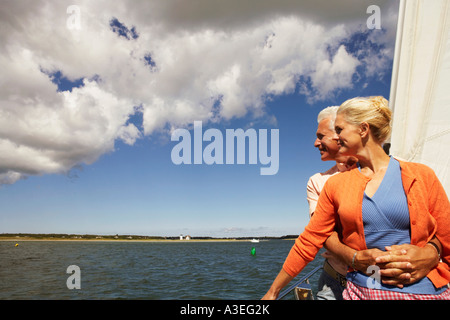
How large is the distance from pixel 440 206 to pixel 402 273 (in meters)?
0.45

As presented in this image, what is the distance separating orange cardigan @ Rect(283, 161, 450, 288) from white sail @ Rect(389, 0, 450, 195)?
6.75 feet

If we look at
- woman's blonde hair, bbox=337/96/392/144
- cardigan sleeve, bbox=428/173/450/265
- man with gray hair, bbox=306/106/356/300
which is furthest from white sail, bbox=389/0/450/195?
woman's blonde hair, bbox=337/96/392/144

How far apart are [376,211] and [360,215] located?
9cm

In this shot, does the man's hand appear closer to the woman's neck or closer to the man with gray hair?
the woman's neck

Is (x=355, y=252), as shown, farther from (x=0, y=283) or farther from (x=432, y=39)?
(x=0, y=283)

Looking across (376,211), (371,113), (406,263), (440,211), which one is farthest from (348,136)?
(406,263)

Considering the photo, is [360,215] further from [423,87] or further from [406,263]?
[423,87]

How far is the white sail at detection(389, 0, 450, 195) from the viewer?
348 centimetres

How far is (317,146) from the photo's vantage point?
2.62m

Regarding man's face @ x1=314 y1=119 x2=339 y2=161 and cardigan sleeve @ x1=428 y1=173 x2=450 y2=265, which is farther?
man's face @ x1=314 y1=119 x2=339 y2=161

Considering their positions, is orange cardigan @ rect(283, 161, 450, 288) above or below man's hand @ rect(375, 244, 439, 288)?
above

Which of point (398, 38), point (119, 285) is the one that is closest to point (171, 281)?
point (119, 285)

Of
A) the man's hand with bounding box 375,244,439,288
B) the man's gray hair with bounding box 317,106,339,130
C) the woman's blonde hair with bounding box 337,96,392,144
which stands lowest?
the man's hand with bounding box 375,244,439,288

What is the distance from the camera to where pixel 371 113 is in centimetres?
172
